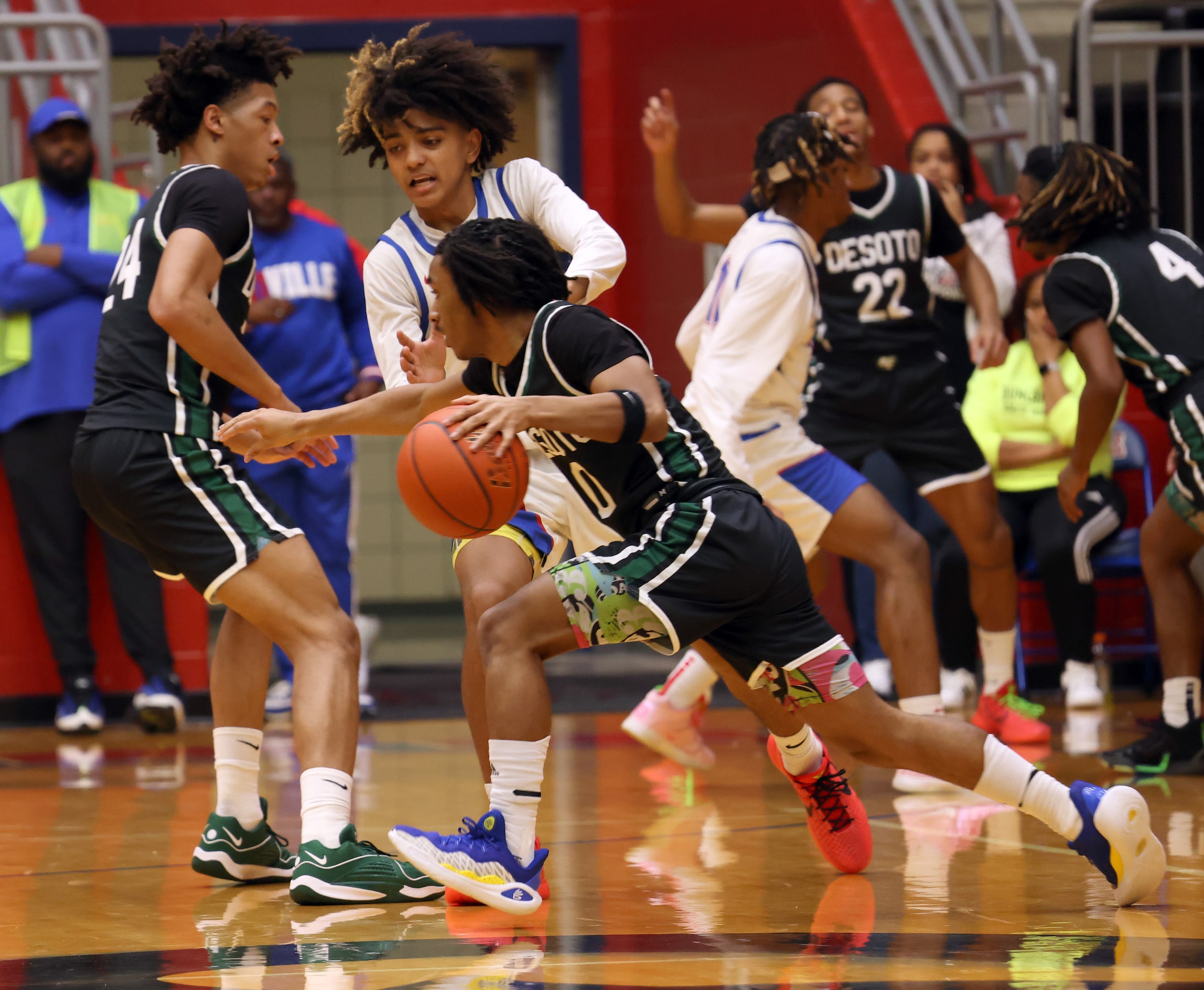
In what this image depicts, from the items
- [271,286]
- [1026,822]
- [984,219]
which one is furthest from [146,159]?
[1026,822]

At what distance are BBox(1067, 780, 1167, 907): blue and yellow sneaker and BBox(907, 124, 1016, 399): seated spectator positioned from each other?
422 centimetres

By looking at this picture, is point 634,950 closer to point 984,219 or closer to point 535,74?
point 984,219

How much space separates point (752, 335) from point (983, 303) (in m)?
1.46

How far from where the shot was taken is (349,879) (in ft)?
13.4

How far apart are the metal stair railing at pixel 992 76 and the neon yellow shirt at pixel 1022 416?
1.07 m

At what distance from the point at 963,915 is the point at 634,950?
80 centimetres

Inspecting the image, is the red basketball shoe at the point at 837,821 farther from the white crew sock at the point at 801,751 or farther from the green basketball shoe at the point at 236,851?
the green basketball shoe at the point at 236,851

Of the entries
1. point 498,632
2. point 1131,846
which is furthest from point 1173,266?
point 498,632

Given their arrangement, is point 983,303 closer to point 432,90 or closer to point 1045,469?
point 1045,469

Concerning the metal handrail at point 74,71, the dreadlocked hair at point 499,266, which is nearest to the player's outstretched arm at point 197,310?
the dreadlocked hair at point 499,266

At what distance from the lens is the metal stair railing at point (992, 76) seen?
8.38 meters

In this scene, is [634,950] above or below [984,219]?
below

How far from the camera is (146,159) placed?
9.19 metres

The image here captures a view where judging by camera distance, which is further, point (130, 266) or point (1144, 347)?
point (1144, 347)
